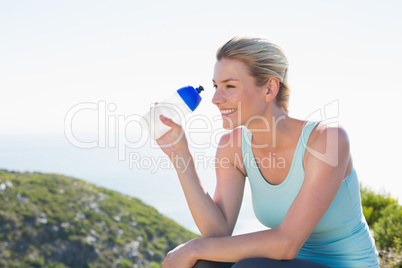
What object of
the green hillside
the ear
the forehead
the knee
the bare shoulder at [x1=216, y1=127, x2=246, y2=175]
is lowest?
the green hillside

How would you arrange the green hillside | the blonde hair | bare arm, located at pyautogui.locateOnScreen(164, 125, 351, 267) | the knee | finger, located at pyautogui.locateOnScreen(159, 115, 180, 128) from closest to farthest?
bare arm, located at pyautogui.locateOnScreen(164, 125, 351, 267)
the knee
the blonde hair
finger, located at pyautogui.locateOnScreen(159, 115, 180, 128)
the green hillside

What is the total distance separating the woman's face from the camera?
8.10ft

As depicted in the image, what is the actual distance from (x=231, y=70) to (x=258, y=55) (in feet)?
0.63

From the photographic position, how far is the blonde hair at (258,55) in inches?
95.7

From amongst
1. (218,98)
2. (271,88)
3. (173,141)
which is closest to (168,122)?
(173,141)

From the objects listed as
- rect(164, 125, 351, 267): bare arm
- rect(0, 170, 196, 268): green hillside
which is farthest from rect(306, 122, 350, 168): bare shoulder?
rect(0, 170, 196, 268): green hillside

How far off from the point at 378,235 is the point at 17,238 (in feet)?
17.7

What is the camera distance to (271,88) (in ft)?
8.31

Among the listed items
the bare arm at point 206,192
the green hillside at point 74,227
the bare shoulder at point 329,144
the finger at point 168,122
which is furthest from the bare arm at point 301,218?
the green hillside at point 74,227

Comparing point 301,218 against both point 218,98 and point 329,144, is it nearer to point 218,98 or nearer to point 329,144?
point 329,144

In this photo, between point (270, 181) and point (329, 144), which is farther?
point (270, 181)

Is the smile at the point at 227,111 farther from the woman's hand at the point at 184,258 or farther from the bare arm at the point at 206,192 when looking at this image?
the woman's hand at the point at 184,258

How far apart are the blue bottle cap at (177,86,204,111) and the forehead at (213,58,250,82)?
0.58 feet

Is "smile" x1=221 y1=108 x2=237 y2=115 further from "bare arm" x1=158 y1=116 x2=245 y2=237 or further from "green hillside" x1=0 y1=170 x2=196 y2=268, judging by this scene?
"green hillside" x1=0 y1=170 x2=196 y2=268
